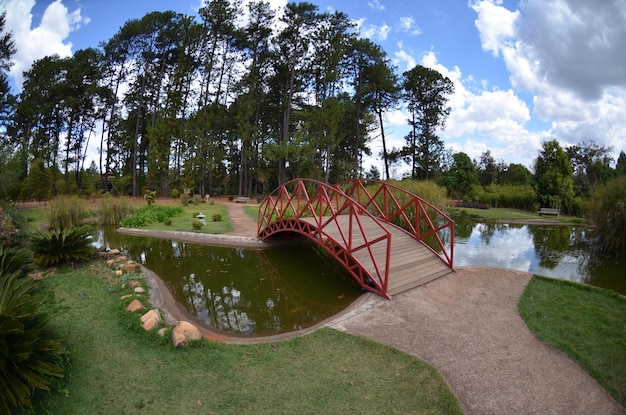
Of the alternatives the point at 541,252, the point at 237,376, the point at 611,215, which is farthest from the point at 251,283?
the point at 611,215

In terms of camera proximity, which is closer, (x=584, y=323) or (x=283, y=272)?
(x=584, y=323)

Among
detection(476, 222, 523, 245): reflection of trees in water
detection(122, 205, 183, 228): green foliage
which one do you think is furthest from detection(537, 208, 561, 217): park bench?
detection(122, 205, 183, 228): green foliage

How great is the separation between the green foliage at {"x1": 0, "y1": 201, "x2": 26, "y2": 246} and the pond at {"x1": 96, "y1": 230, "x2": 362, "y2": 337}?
3.26 meters

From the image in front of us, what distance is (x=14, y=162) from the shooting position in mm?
21453

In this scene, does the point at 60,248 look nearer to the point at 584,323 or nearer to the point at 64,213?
the point at 64,213

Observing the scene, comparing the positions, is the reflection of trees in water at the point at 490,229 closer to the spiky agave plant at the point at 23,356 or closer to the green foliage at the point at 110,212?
the spiky agave plant at the point at 23,356

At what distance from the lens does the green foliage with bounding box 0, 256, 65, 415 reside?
3.58 meters

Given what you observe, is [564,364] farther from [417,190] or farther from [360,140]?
[360,140]

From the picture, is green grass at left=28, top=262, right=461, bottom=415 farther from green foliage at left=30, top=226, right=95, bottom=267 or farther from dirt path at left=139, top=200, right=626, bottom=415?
green foliage at left=30, top=226, right=95, bottom=267

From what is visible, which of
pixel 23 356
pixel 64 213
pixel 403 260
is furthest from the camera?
pixel 64 213

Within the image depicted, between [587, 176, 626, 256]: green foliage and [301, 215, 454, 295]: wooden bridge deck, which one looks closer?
[301, 215, 454, 295]: wooden bridge deck

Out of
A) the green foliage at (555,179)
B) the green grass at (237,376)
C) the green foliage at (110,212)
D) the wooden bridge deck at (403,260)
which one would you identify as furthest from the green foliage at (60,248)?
the green foliage at (555,179)

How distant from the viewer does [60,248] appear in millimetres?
9047

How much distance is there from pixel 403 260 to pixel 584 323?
386cm
